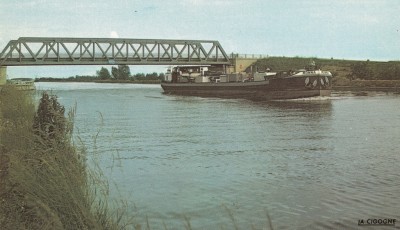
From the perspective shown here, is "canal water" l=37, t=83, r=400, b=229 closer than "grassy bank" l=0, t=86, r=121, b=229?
No

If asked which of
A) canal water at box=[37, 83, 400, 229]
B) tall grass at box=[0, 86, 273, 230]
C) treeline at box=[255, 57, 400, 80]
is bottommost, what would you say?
canal water at box=[37, 83, 400, 229]

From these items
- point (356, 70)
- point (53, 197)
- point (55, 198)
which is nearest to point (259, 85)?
point (356, 70)

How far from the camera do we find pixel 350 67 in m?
120

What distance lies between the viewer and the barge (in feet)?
236

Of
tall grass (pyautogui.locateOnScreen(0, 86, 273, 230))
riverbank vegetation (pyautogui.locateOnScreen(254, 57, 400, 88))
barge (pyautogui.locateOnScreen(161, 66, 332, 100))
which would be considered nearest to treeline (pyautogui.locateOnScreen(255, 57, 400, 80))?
riverbank vegetation (pyautogui.locateOnScreen(254, 57, 400, 88))

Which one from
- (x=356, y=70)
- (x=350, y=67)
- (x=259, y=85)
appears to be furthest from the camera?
(x=350, y=67)

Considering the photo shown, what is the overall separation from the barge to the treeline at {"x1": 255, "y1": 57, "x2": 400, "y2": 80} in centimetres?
1559

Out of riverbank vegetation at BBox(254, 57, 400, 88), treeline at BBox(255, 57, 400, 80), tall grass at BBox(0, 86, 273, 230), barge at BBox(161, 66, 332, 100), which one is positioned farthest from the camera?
treeline at BBox(255, 57, 400, 80)

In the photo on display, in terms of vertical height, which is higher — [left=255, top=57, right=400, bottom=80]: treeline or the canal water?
[left=255, top=57, right=400, bottom=80]: treeline

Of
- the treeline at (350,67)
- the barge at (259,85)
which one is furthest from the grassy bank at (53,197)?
the treeline at (350,67)

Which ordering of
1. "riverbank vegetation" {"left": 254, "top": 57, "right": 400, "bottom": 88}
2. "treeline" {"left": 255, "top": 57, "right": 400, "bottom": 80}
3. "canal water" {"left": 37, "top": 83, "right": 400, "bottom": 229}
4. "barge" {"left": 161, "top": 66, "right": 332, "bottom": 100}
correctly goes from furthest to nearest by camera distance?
"treeline" {"left": 255, "top": 57, "right": 400, "bottom": 80} → "riverbank vegetation" {"left": 254, "top": 57, "right": 400, "bottom": 88} → "barge" {"left": 161, "top": 66, "right": 332, "bottom": 100} → "canal water" {"left": 37, "top": 83, "right": 400, "bottom": 229}

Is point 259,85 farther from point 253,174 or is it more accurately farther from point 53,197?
point 53,197

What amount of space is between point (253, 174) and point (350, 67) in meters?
108

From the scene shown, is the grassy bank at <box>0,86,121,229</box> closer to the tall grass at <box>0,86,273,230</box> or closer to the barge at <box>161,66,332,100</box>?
the tall grass at <box>0,86,273,230</box>
